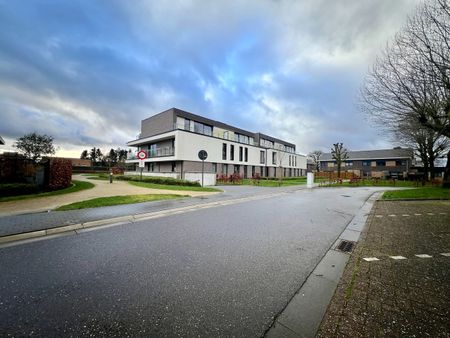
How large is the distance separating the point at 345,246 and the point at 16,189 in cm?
1420

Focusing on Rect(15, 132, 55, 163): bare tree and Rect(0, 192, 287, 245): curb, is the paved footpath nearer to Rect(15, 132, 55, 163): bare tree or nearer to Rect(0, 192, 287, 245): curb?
Rect(0, 192, 287, 245): curb

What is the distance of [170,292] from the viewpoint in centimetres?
261

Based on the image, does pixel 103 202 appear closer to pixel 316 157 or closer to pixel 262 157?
pixel 262 157

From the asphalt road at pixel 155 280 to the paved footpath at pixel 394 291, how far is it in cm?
57

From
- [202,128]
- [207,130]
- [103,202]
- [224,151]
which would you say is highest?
[202,128]

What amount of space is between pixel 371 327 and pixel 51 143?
45.8 metres

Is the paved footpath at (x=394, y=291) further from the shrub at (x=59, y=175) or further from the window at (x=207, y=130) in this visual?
the window at (x=207, y=130)

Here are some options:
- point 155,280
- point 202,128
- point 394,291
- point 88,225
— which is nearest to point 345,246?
point 394,291

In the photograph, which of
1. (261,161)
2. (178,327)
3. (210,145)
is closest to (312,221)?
(178,327)

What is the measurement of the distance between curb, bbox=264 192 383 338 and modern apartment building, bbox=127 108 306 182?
64.4ft

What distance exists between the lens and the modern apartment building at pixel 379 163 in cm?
5466

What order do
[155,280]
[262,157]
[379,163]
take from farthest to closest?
[379,163] < [262,157] < [155,280]

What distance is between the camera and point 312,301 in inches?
97.2

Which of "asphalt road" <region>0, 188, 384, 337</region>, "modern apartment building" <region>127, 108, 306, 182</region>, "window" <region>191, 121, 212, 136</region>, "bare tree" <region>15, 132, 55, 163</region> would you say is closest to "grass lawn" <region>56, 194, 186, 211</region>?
"asphalt road" <region>0, 188, 384, 337</region>
